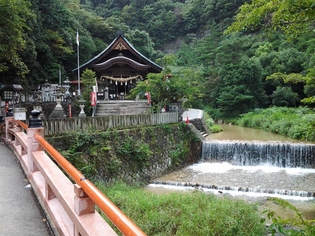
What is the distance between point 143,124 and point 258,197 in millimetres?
6418

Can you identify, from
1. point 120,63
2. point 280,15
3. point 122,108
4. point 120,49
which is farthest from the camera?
point 120,49

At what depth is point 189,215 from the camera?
23.3 feet

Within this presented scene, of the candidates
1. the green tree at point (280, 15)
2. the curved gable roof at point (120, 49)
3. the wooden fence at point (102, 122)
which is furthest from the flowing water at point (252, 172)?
the curved gable roof at point (120, 49)

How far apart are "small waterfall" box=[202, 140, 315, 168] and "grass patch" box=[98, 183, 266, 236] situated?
7.92 metres

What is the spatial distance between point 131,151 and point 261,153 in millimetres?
8095

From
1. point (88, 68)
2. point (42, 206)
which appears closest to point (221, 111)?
point (88, 68)

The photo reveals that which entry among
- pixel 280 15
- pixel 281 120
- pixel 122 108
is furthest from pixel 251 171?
pixel 281 120

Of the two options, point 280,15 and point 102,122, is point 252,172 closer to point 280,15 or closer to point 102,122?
point 102,122

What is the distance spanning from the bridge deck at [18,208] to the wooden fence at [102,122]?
4.31 metres

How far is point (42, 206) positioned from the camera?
393 cm

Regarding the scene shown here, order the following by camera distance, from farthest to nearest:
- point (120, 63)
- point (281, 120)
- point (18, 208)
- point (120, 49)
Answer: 1. point (120, 49)
2. point (120, 63)
3. point (281, 120)
4. point (18, 208)

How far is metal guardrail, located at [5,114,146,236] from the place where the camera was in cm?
172

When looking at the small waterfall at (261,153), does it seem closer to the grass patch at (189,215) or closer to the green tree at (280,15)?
the grass patch at (189,215)

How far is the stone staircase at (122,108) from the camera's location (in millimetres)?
18891
